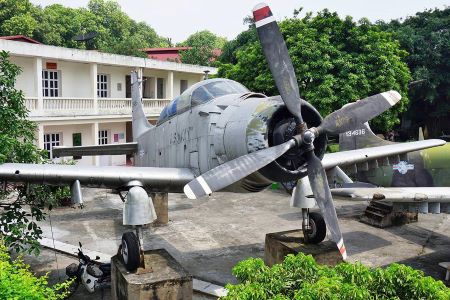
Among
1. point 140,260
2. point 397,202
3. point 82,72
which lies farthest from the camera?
point 82,72

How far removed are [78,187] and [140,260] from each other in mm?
1832

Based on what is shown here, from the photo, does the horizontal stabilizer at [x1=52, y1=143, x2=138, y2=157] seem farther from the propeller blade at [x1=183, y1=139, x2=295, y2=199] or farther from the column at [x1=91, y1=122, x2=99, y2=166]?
the column at [x1=91, y1=122, x2=99, y2=166]

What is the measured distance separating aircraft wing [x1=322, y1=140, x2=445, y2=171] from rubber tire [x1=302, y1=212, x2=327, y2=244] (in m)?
1.23

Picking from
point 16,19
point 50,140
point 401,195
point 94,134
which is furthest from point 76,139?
point 16,19

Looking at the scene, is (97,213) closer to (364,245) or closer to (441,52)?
(364,245)

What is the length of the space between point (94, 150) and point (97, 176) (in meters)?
4.81

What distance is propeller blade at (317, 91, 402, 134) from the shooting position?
283 inches

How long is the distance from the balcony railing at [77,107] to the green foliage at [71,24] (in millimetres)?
17919

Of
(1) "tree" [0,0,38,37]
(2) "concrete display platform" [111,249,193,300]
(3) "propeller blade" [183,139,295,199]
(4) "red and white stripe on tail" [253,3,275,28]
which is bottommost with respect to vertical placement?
(2) "concrete display platform" [111,249,193,300]

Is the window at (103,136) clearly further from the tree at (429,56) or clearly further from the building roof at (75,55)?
the tree at (429,56)

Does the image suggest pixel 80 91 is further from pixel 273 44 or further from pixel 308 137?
pixel 308 137

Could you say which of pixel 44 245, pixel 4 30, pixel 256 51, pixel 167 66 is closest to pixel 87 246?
pixel 44 245

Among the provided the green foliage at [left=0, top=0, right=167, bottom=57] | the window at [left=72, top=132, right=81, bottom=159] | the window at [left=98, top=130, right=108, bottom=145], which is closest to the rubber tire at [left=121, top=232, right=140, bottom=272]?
the window at [left=72, top=132, right=81, bottom=159]

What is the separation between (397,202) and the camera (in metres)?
9.82
